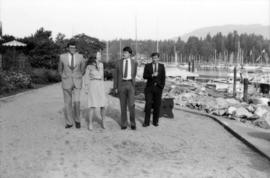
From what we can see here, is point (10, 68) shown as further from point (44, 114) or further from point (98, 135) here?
point (98, 135)

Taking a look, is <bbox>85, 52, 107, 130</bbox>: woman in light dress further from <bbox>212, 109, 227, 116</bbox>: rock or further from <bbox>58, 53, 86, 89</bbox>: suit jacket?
<bbox>212, 109, 227, 116</bbox>: rock

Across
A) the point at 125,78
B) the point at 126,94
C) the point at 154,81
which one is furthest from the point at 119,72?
the point at 154,81

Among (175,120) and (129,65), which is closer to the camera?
(129,65)

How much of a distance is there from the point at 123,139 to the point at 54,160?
2.01 metres

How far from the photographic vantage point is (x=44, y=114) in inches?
433

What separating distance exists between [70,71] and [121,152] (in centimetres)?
271

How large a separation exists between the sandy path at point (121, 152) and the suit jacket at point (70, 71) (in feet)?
3.60

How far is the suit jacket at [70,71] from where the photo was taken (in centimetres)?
837

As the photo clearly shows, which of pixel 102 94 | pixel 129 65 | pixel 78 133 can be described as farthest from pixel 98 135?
pixel 129 65

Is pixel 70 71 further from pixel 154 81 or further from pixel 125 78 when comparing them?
pixel 154 81

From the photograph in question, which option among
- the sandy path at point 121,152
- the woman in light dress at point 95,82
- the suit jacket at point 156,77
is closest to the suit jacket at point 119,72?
the woman in light dress at point 95,82

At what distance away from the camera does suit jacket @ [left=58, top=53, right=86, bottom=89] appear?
8367 millimetres

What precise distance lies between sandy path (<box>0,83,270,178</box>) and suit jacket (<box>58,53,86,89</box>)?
1.10m

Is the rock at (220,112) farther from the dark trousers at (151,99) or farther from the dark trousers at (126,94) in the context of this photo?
the dark trousers at (126,94)
